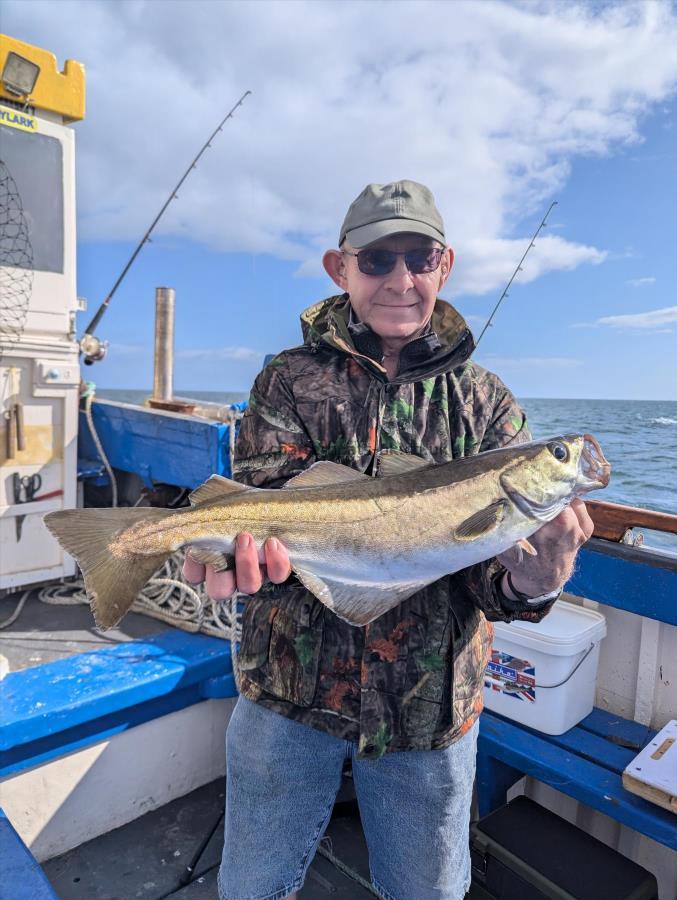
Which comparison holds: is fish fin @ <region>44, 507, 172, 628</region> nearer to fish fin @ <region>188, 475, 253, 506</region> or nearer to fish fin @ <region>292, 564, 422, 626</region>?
fish fin @ <region>188, 475, 253, 506</region>

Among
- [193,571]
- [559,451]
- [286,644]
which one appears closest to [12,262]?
[193,571]

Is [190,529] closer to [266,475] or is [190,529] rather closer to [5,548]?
[266,475]

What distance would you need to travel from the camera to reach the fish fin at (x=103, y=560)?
208 cm

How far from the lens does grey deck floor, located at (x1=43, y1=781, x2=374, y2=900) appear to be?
3.43 meters

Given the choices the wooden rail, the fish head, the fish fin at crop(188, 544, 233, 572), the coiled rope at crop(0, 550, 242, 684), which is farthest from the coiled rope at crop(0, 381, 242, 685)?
the fish head

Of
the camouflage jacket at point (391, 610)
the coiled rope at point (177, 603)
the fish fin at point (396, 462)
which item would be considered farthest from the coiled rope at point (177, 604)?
the fish fin at point (396, 462)

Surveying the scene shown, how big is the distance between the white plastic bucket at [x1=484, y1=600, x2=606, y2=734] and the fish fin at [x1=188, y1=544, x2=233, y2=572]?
1.98 metres

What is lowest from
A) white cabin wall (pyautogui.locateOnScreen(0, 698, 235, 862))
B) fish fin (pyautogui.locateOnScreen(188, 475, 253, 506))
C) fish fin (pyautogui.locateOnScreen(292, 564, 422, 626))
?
white cabin wall (pyautogui.locateOnScreen(0, 698, 235, 862))

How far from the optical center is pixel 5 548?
16.6 feet

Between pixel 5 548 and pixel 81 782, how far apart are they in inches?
85.9

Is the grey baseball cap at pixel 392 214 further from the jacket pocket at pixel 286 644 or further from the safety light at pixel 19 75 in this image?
the safety light at pixel 19 75

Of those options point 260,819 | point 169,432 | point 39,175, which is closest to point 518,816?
point 260,819

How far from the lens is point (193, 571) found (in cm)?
221

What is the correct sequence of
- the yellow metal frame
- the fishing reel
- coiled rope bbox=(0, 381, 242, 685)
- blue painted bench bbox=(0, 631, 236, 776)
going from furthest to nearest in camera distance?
1. the fishing reel
2. the yellow metal frame
3. coiled rope bbox=(0, 381, 242, 685)
4. blue painted bench bbox=(0, 631, 236, 776)
